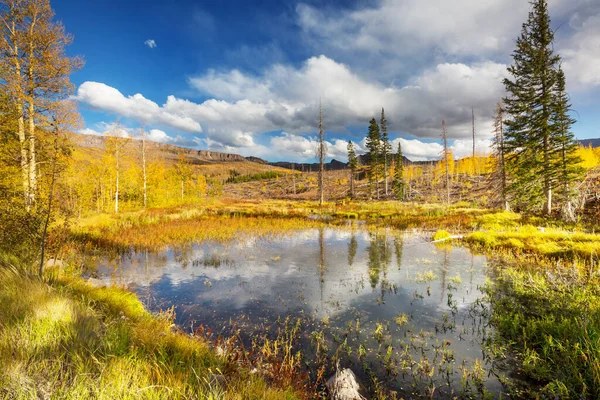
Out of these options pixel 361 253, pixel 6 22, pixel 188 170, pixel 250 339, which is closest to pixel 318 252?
pixel 361 253

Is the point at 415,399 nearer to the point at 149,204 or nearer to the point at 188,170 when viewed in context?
the point at 149,204

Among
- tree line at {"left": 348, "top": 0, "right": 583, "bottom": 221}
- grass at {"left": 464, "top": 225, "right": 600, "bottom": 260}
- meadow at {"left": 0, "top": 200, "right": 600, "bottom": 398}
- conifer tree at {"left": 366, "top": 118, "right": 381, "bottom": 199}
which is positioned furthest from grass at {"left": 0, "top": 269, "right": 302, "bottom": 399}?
conifer tree at {"left": 366, "top": 118, "right": 381, "bottom": 199}

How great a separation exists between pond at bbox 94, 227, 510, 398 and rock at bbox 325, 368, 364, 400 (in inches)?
16.5

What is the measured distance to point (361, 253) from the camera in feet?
45.2

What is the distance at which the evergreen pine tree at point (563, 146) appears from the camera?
64.2 feet

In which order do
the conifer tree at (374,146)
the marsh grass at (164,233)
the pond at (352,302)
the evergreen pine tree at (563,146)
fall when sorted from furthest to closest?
the conifer tree at (374,146) → the evergreen pine tree at (563,146) → the marsh grass at (164,233) → the pond at (352,302)

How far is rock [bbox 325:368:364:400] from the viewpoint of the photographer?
153 inches

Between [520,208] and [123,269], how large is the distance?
119 feet

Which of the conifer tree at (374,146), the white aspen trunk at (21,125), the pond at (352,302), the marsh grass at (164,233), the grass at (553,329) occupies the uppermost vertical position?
the conifer tree at (374,146)

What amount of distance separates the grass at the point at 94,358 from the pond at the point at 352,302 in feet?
6.09

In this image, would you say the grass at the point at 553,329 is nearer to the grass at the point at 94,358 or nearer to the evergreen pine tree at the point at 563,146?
the grass at the point at 94,358

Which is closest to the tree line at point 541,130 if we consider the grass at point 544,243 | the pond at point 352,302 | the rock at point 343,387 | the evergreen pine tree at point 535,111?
the evergreen pine tree at point 535,111

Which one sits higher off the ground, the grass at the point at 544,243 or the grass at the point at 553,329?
the grass at the point at 544,243

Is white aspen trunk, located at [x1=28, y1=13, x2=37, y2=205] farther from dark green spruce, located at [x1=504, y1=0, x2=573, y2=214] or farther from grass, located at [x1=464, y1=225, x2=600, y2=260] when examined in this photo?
dark green spruce, located at [x1=504, y1=0, x2=573, y2=214]
